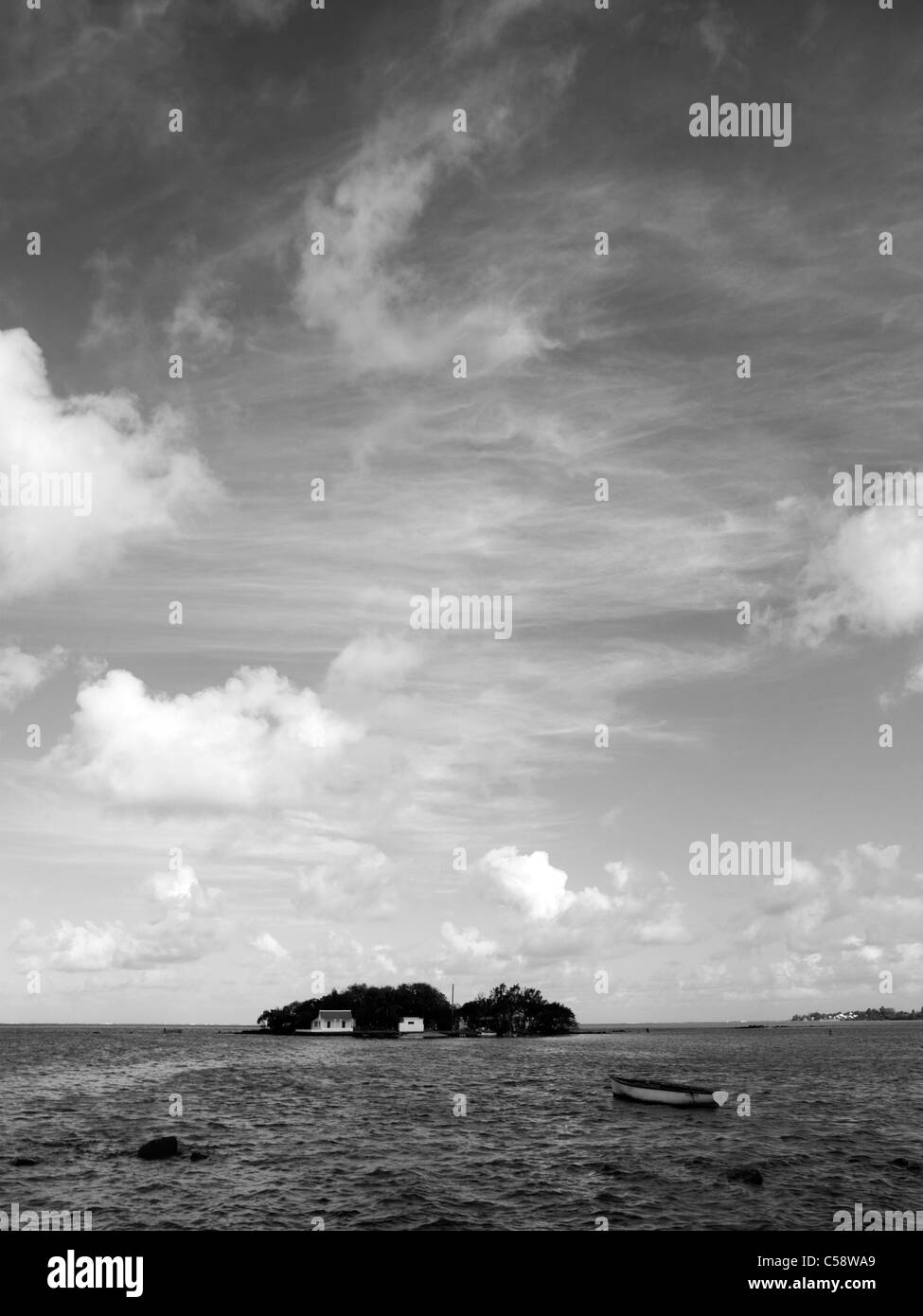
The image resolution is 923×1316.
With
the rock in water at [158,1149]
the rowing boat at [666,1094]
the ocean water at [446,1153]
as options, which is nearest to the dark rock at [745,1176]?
the ocean water at [446,1153]

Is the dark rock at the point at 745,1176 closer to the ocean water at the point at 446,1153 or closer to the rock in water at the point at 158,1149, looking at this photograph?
the ocean water at the point at 446,1153

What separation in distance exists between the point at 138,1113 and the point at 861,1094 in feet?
218

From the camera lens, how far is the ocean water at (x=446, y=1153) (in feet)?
121

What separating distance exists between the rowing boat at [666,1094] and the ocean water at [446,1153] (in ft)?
5.38

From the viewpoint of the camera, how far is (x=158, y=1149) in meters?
46.9

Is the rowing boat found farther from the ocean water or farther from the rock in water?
the rock in water

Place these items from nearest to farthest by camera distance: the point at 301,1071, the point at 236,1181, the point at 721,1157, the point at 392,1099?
the point at 236,1181
the point at 721,1157
the point at 392,1099
the point at 301,1071

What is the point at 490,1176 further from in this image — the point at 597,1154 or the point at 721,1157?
the point at 721,1157

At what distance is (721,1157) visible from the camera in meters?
49.8

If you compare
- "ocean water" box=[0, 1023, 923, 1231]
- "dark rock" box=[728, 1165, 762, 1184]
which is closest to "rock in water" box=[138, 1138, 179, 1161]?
"ocean water" box=[0, 1023, 923, 1231]

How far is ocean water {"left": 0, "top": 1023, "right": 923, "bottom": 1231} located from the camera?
121 feet

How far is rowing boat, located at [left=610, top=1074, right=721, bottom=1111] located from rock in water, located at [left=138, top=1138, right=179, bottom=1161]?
42583 millimetres
